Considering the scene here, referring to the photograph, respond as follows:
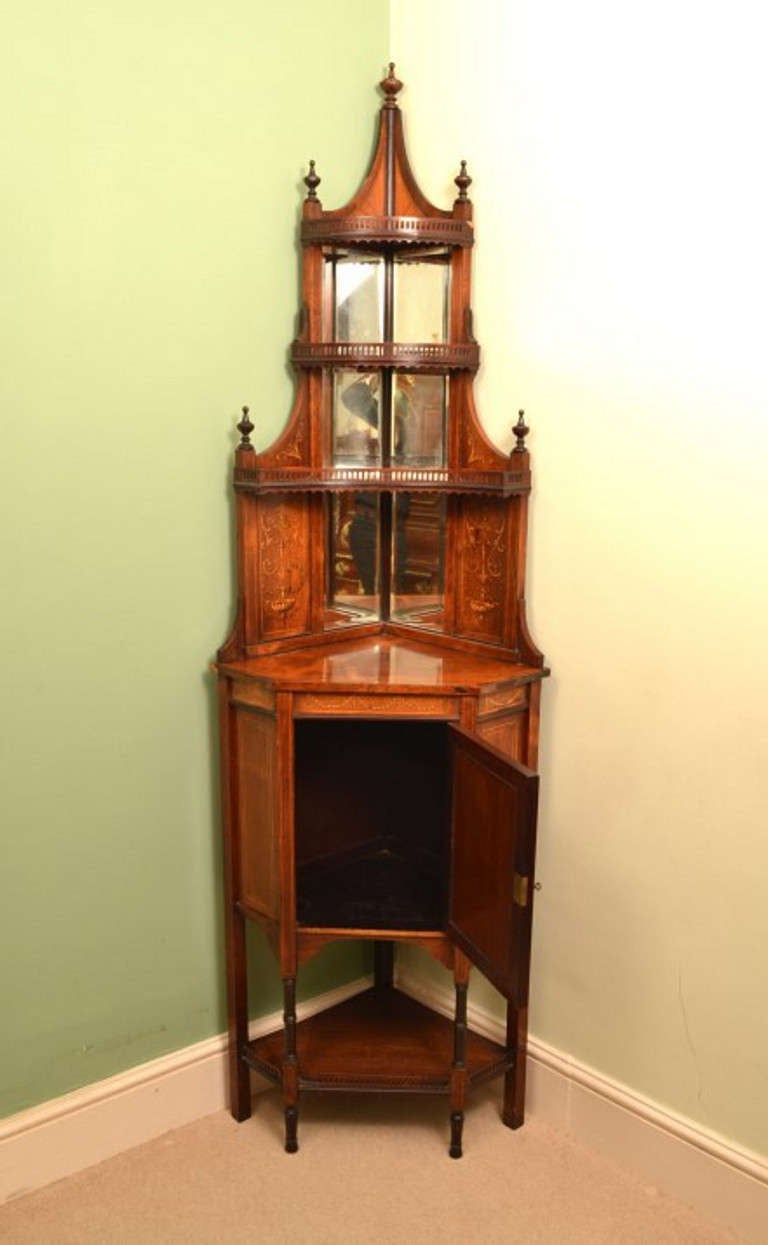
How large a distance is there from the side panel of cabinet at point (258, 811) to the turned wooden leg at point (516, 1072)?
609mm

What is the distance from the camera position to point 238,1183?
226cm

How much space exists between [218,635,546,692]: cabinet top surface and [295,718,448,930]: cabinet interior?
202 millimetres

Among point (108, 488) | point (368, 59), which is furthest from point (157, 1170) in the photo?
point (368, 59)

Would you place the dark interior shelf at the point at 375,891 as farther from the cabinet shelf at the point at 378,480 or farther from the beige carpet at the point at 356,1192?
the cabinet shelf at the point at 378,480

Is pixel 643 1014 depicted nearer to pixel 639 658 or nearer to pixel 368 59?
pixel 639 658

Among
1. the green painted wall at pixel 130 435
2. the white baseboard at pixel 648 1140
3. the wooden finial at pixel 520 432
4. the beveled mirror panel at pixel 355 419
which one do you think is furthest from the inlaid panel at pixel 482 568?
the white baseboard at pixel 648 1140

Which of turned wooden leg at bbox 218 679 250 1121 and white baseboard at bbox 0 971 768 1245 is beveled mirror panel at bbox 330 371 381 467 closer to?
turned wooden leg at bbox 218 679 250 1121

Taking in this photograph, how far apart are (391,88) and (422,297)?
1.55 ft

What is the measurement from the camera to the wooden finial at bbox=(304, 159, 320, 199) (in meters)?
2.32

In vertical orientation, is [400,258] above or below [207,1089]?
above

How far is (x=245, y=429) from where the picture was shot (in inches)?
89.0

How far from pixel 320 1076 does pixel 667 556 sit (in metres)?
1.35

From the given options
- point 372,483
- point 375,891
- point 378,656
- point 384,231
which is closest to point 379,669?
point 378,656

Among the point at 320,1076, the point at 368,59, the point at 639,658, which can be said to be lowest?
the point at 320,1076
